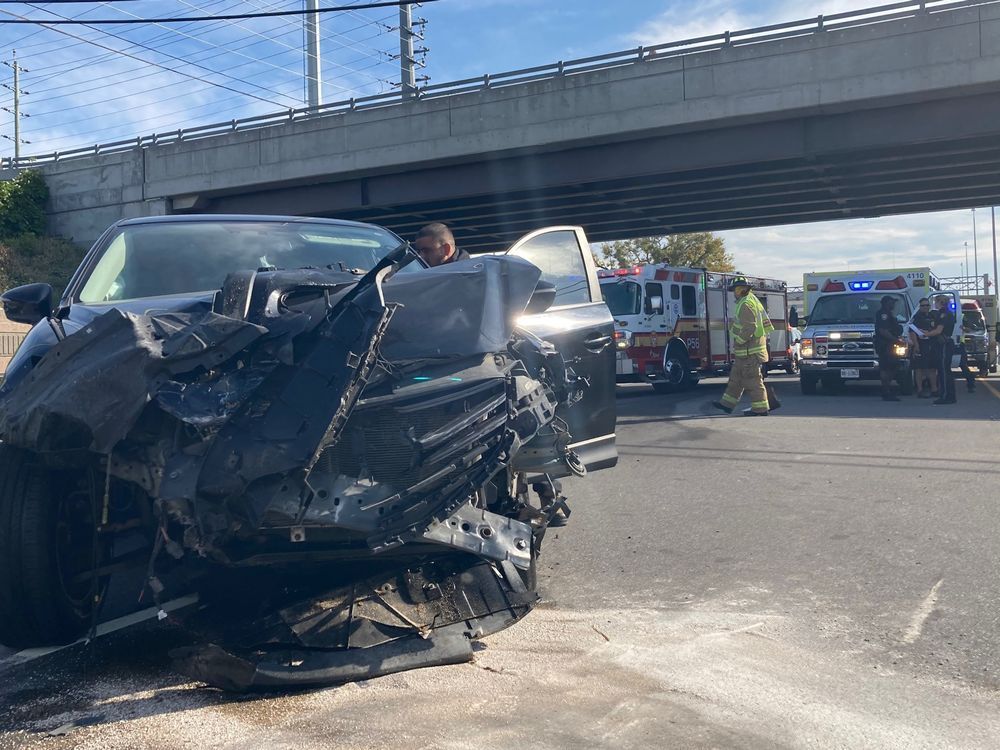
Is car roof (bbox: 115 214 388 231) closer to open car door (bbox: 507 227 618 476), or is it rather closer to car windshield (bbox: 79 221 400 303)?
car windshield (bbox: 79 221 400 303)

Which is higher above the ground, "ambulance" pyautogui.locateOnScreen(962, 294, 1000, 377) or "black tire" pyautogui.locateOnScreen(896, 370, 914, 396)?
"ambulance" pyautogui.locateOnScreen(962, 294, 1000, 377)

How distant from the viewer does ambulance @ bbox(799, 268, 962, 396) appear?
19.0 meters

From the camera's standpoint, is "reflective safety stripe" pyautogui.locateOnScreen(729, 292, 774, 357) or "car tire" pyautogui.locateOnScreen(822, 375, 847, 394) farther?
"car tire" pyautogui.locateOnScreen(822, 375, 847, 394)

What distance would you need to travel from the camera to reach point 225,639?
3695 mm

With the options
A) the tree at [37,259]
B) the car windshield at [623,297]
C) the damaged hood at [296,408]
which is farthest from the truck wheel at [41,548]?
the tree at [37,259]

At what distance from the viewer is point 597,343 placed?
18.5 ft

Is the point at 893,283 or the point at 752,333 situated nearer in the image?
the point at 752,333

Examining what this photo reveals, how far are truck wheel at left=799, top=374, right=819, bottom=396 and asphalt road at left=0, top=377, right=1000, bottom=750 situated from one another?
1238 centimetres

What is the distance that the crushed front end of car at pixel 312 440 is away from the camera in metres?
3.40

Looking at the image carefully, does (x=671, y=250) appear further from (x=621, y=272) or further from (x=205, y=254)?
(x=205, y=254)

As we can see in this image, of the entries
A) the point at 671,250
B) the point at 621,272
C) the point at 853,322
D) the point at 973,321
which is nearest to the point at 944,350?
the point at 853,322

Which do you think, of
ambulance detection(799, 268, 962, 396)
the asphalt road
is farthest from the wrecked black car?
ambulance detection(799, 268, 962, 396)

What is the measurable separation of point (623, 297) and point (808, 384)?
162 inches

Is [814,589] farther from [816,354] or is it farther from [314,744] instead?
[816,354]
